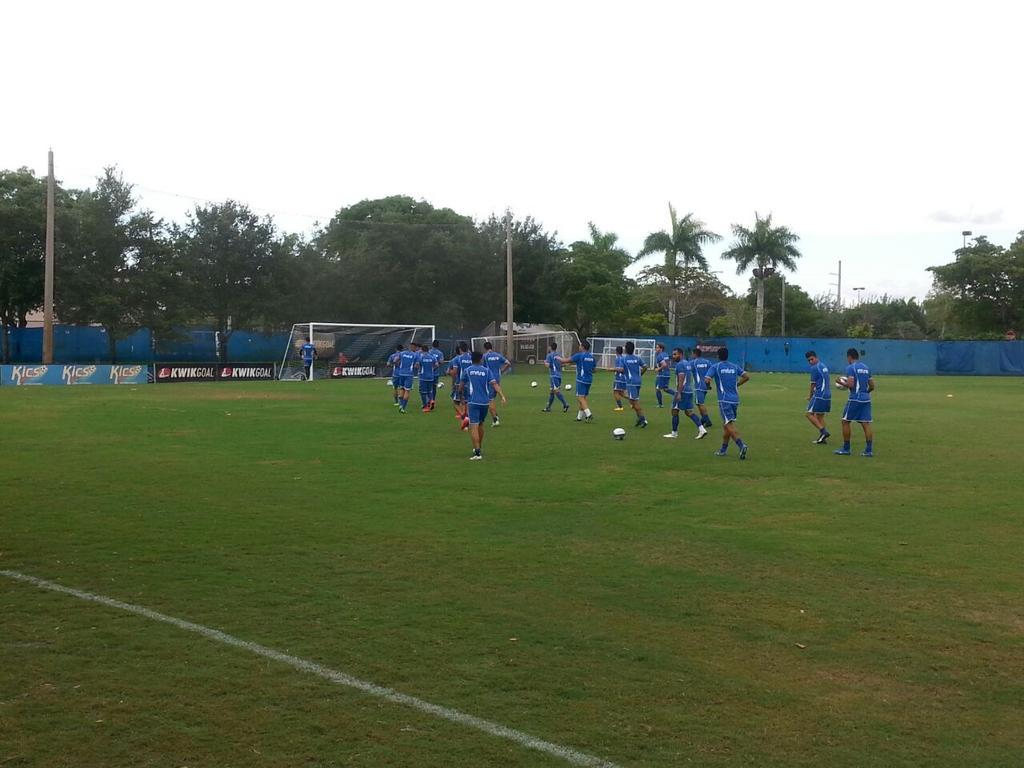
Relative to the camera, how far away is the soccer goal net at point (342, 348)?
4653 cm

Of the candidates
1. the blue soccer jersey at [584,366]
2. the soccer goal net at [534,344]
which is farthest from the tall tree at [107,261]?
the blue soccer jersey at [584,366]

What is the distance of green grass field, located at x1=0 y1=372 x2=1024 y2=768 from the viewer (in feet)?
17.5

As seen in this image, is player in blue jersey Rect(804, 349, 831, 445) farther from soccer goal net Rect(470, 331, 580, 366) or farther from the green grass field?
soccer goal net Rect(470, 331, 580, 366)

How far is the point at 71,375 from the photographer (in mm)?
39125

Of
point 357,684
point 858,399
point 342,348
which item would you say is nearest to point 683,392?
point 858,399

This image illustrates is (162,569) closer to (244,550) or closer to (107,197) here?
(244,550)

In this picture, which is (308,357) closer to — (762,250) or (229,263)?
(229,263)

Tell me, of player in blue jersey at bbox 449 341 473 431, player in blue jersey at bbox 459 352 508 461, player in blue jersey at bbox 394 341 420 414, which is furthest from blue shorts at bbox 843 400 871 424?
player in blue jersey at bbox 394 341 420 414

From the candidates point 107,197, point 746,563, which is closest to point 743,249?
point 107,197

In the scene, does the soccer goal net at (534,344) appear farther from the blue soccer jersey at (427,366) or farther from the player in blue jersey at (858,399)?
the player in blue jersey at (858,399)

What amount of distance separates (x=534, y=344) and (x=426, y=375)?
36.9m

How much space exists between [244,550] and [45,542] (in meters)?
2.02

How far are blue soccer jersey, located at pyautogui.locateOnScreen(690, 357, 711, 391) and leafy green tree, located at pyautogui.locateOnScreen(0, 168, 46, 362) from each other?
35984mm

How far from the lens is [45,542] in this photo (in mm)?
9734
